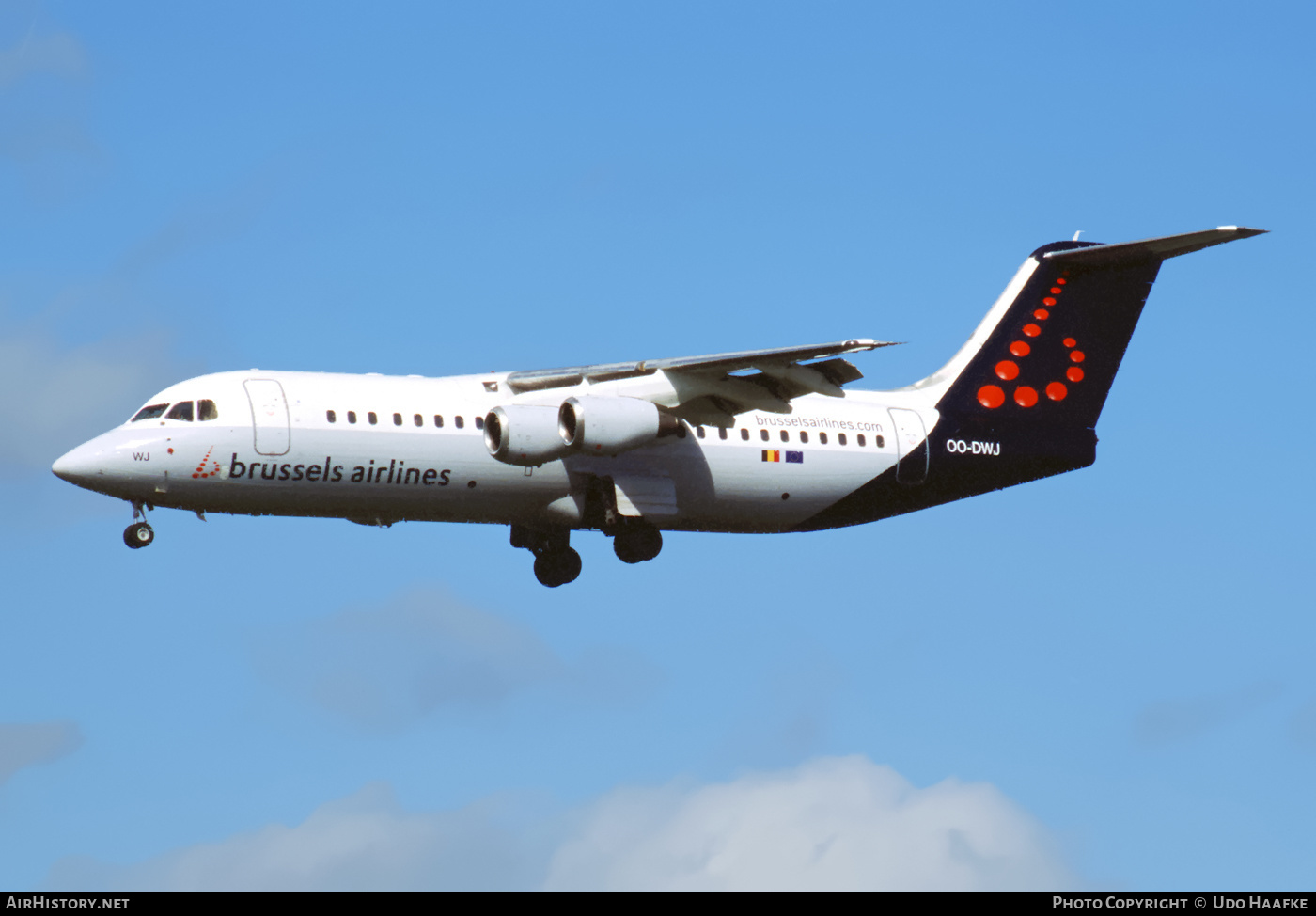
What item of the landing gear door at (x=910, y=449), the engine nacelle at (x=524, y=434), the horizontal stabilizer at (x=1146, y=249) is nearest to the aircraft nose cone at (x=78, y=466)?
the engine nacelle at (x=524, y=434)

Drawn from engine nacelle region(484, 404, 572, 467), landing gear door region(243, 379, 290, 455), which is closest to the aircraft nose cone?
landing gear door region(243, 379, 290, 455)

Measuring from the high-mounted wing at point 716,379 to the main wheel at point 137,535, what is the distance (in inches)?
229

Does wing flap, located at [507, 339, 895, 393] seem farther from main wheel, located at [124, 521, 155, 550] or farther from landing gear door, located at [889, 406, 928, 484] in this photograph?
main wheel, located at [124, 521, 155, 550]

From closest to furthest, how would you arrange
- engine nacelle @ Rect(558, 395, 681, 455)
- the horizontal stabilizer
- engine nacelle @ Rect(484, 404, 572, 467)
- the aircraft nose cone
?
the aircraft nose cone < engine nacelle @ Rect(484, 404, 572, 467) < engine nacelle @ Rect(558, 395, 681, 455) < the horizontal stabilizer

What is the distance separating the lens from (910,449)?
35875 millimetres

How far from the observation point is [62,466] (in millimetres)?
31375

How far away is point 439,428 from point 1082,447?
11331mm

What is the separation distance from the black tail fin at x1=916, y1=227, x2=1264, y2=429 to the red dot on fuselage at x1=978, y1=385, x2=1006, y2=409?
0.05ft

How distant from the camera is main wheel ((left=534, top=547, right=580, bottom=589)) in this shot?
35.3 m

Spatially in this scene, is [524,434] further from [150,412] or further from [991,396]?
[991,396]

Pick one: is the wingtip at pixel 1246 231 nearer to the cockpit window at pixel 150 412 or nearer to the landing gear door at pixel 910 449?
the landing gear door at pixel 910 449

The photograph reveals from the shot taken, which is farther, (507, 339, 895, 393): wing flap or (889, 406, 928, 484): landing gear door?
(889, 406, 928, 484): landing gear door

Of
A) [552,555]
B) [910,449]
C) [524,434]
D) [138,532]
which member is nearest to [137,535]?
[138,532]
